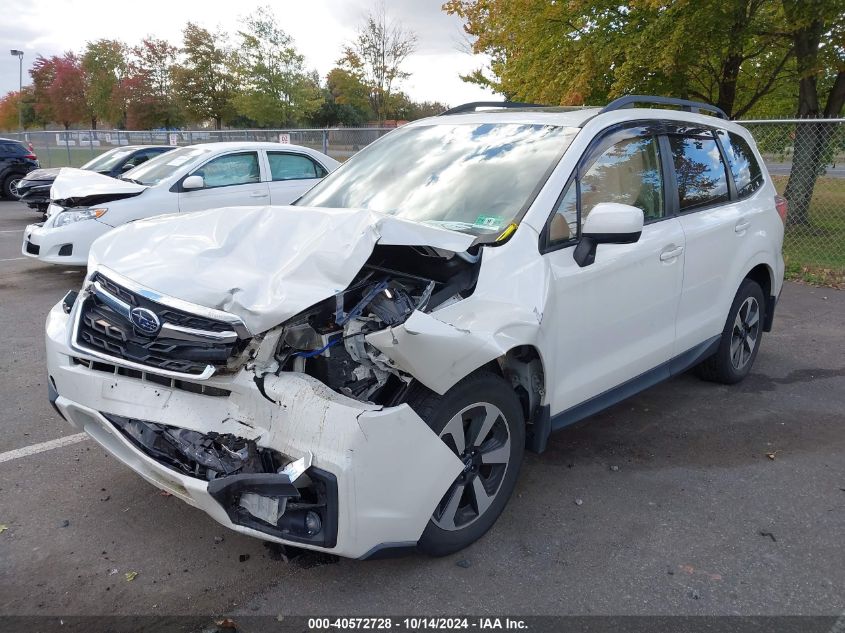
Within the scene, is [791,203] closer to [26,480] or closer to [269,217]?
[269,217]

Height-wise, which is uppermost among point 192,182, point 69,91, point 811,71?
point 69,91

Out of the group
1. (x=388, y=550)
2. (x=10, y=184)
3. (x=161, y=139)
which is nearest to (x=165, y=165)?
(x=388, y=550)

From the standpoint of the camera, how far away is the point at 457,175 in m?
3.61

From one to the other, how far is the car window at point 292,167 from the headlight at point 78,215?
2.36m

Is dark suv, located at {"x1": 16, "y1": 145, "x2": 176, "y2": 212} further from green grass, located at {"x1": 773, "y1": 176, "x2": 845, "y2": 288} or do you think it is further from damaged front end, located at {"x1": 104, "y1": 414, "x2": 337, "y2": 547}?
green grass, located at {"x1": 773, "y1": 176, "x2": 845, "y2": 288}

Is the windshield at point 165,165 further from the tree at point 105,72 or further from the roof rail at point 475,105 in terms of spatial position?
the tree at point 105,72

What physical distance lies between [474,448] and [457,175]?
1488 millimetres

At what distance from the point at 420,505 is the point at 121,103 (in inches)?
1961

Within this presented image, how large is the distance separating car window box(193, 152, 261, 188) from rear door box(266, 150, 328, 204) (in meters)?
0.25

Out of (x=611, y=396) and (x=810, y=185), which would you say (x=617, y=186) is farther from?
(x=810, y=185)

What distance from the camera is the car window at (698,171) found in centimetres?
416

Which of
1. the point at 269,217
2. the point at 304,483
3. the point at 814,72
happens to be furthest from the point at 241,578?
the point at 814,72

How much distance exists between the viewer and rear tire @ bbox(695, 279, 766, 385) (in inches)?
190

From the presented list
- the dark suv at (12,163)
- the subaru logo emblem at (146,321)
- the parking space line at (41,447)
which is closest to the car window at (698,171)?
the subaru logo emblem at (146,321)
